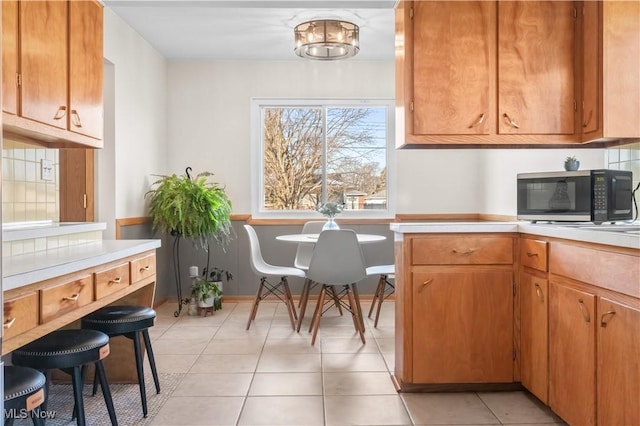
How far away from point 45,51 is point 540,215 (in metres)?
2.54

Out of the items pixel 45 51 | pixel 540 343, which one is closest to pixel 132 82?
pixel 45 51

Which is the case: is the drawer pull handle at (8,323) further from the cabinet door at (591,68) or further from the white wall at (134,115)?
the white wall at (134,115)

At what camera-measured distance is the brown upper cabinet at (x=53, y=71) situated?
6.31 ft

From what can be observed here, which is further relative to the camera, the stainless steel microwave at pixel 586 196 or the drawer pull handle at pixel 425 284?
the drawer pull handle at pixel 425 284

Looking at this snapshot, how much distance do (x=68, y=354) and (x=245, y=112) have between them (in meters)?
3.62

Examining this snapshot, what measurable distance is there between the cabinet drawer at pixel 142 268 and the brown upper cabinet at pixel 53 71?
668 mm

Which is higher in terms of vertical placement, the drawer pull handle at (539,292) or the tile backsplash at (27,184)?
the tile backsplash at (27,184)

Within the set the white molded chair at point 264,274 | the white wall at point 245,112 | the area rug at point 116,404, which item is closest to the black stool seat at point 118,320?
the area rug at point 116,404

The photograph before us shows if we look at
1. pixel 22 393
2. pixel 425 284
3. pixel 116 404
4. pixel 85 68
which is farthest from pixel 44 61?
pixel 425 284

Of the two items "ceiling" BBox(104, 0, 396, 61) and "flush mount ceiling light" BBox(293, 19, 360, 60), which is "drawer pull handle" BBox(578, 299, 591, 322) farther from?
"flush mount ceiling light" BBox(293, 19, 360, 60)

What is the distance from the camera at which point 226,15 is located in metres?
3.86

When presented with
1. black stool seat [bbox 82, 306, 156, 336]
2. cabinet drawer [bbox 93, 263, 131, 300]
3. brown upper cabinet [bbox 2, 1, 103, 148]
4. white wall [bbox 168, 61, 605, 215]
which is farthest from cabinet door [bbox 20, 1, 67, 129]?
white wall [bbox 168, 61, 605, 215]

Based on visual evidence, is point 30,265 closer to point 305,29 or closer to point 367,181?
point 305,29

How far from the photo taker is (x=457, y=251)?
247 centimetres
